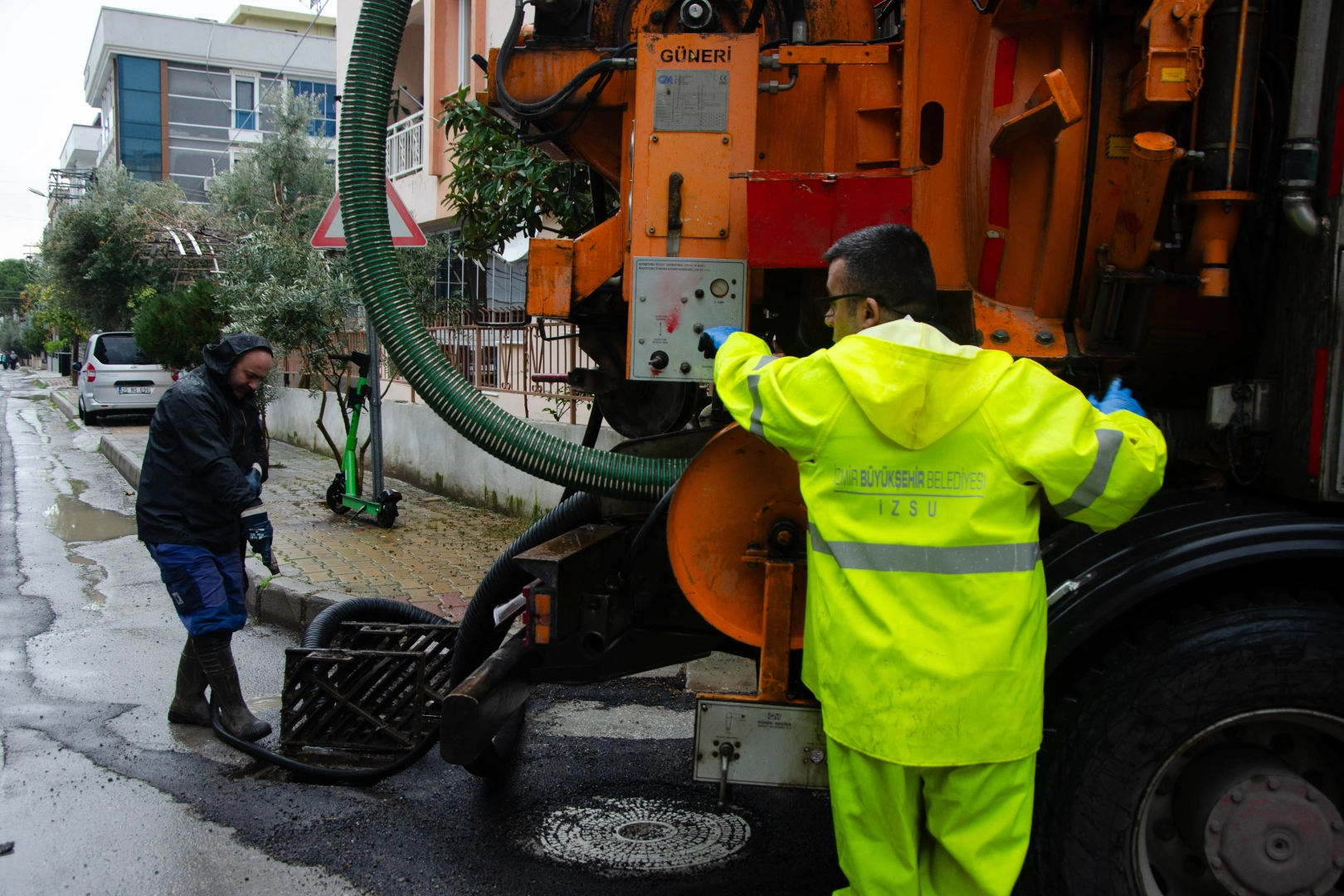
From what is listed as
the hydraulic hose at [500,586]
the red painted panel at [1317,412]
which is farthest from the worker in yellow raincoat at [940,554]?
the hydraulic hose at [500,586]

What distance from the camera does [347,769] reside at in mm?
3736

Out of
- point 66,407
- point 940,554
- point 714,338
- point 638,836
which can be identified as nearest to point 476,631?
point 638,836

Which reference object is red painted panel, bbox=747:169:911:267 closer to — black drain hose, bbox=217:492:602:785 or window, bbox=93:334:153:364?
black drain hose, bbox=217:492:602:785

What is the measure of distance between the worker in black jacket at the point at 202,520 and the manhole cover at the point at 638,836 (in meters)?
1.53

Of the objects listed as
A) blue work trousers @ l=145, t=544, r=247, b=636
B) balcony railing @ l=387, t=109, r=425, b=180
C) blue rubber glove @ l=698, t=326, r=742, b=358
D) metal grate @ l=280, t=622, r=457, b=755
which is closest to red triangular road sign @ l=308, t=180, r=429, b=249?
blue work trousers @ l=145, t=544, r=247, b=636

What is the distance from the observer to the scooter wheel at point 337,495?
859cm

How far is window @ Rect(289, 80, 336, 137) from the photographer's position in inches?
906

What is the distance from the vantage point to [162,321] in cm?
1509

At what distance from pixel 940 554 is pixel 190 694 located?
350 centimetres

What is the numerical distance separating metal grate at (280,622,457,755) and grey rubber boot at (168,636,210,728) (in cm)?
57

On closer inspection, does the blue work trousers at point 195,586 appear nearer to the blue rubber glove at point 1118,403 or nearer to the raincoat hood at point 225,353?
the raincoat hood at point 225,353

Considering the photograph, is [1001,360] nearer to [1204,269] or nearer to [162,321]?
[1204,269]

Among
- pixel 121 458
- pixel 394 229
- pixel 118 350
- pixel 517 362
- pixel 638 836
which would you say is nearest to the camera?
pixel 638 836

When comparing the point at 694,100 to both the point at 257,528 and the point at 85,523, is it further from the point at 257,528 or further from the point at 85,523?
the point at 85,523
